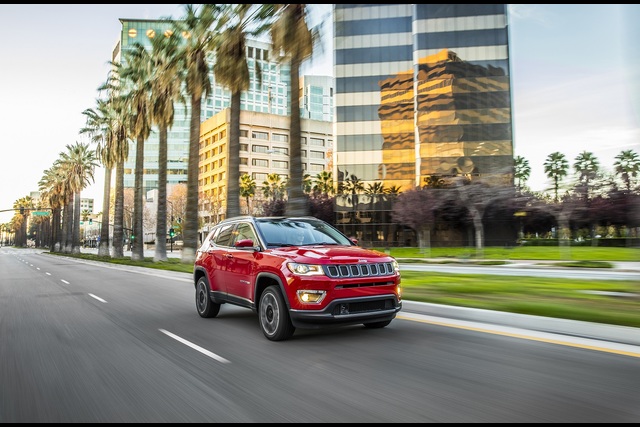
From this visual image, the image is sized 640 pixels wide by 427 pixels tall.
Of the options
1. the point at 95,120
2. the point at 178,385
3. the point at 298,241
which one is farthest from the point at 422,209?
the point at 178,385

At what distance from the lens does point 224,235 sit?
9.35 m

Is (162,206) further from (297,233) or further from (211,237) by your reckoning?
(297,233)

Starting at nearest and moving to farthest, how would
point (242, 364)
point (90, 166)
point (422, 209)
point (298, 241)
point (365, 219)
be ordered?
point (242, 364)
point (298, 241)
point (422, 209)
point (365, 219)
point (90, 166)

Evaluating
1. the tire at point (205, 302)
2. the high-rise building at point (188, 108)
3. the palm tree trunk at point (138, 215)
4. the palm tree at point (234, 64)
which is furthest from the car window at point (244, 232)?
the high-rise building at point (188, 108)

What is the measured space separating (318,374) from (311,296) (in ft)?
4.48

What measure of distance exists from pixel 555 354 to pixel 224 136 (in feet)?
359

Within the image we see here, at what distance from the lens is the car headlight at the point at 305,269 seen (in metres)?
6.61

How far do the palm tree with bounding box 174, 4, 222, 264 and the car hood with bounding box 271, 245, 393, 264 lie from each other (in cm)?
2090

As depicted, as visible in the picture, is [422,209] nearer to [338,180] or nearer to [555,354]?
[338,180]

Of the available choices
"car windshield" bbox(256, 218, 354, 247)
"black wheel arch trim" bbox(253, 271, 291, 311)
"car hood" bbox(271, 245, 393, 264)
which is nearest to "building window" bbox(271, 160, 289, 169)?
"car windshield" bbox(256, 218, 354, 247)

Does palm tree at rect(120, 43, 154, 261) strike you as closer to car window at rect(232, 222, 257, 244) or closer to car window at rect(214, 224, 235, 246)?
car window at rect(214, 224, 235, 246)

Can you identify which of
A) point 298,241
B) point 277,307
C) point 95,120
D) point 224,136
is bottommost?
point 277,307

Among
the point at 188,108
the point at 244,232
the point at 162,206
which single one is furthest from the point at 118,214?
the point at 188,108

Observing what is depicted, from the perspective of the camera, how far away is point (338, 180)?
58188mm
